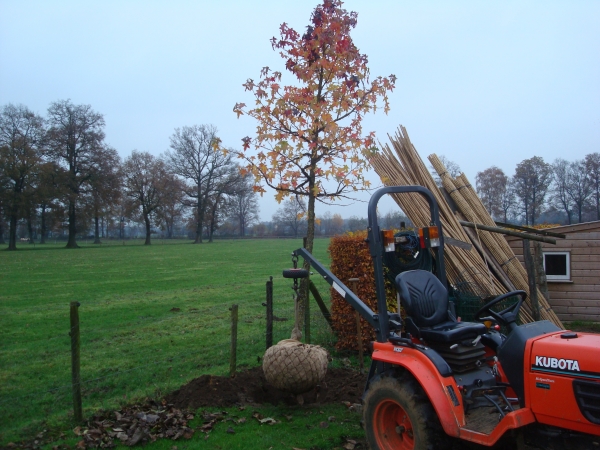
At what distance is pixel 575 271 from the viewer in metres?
11.3

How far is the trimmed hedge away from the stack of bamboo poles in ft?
5.09

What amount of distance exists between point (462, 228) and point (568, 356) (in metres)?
6.93

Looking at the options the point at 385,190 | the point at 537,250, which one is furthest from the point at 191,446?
the point at 537,250

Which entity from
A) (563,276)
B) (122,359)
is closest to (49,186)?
(122,359)

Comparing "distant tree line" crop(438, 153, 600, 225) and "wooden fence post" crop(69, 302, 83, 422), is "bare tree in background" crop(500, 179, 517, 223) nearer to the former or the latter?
"distant tree line" crop(438, 153, 600, 225)

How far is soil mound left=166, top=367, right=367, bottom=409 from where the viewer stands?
6.29 m

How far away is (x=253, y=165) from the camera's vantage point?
23.3ft

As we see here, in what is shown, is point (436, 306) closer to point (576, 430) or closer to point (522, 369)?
point (522, 369)

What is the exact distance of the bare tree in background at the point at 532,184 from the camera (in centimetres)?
4019

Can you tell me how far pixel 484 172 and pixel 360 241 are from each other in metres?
40.4

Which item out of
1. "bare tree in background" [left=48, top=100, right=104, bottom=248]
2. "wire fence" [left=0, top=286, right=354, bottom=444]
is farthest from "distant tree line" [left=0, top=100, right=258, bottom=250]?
"wire fence" [left=0, top=286, right=354, bottom=444]

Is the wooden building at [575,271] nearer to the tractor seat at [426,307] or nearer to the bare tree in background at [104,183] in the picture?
the tractor seat at [426,307]

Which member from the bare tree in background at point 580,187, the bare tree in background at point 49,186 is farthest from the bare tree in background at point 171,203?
the bare tree in background at point 580,187

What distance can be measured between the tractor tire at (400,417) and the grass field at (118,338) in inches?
38.8
